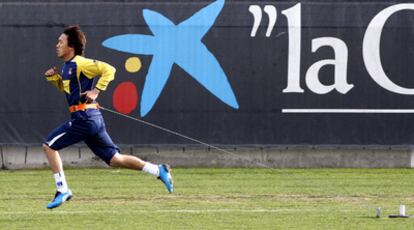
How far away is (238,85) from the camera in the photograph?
62.9ft

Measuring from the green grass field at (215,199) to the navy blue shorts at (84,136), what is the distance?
777mm

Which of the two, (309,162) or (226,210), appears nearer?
(226,210)

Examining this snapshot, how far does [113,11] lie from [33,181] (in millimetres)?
3425

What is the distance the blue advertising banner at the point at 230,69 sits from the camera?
19.0 meters

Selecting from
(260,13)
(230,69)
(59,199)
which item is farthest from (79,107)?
(260,13)

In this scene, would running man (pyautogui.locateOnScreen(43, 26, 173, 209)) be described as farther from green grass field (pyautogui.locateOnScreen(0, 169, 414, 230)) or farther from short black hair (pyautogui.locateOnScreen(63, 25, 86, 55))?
green grass field (pyautogui.locateOnScreen(0, 169, 414, 230))

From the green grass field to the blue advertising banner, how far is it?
0.77 metres

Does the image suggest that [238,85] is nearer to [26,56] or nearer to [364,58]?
[364,58]

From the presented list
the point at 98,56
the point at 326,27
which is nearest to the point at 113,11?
the point at 98,56

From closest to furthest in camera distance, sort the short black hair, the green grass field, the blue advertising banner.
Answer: the green grass field < the short black hair < the blue advertising banner

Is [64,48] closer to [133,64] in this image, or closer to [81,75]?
[81,75]

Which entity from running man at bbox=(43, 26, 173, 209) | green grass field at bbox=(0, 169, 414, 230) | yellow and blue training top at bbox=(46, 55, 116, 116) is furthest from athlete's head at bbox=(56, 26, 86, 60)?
green grass field at bbox=(0, 169, 414, 230)

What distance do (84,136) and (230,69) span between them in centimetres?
689

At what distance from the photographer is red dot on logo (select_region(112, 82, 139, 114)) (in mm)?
18969
